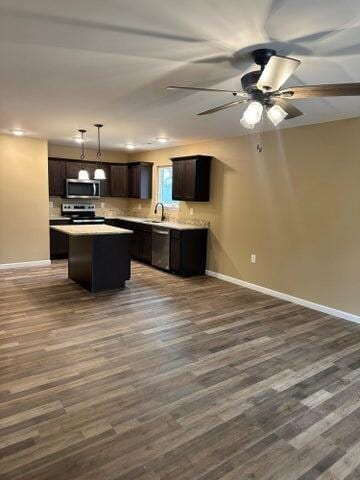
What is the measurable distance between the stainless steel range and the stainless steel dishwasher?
174cm

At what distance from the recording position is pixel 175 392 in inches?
98.0

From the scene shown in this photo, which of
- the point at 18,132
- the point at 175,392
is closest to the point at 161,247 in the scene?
the point at 18,132

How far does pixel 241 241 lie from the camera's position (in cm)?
541

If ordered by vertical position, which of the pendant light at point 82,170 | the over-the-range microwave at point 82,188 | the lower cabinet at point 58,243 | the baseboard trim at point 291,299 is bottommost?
the baseboard trim at point 291,299

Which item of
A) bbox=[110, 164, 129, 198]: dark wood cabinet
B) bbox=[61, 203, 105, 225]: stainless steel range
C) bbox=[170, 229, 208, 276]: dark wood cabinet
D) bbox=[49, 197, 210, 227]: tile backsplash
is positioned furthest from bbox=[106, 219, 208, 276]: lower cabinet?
bbox=[110, 164, 129, 198]: dark wood cabinet

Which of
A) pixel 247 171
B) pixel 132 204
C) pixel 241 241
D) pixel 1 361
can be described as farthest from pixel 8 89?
pixel 132 204

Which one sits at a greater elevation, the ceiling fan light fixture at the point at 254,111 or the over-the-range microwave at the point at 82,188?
the ceiling fan light fixture at the point at 254,111

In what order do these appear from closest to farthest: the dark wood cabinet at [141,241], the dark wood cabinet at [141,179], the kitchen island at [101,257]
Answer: the kitchen island at [101,257], the dark wood cabinet at [141,241], the dark wood cabinet at [141,179]

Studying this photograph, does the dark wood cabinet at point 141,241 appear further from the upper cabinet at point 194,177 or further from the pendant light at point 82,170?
the pendant light at point 82,170

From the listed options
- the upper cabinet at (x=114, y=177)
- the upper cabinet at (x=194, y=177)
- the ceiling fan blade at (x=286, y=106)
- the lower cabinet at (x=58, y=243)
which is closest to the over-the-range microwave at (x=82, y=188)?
the upper cabinet at (x=114, y=177)

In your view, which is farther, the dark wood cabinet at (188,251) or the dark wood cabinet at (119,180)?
the dark wood cabinet at (119,180)

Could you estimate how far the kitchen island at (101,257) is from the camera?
4703 mm

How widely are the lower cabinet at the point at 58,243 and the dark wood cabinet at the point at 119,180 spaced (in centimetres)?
143

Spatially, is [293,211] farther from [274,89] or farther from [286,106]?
[274,89]
